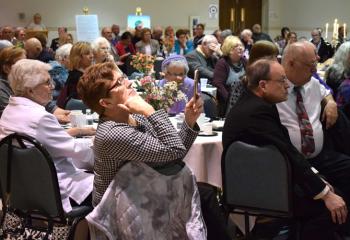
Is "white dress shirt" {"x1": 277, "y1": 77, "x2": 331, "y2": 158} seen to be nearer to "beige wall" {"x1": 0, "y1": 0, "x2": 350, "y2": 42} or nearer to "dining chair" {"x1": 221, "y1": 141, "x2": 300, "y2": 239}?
"dining chair" {"x1": 221, "y1": 141, "x2": 300, "y2": 239}

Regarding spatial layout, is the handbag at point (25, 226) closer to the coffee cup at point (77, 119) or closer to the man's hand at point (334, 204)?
the coffee cup at point (77, 119)

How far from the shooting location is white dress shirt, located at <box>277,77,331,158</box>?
10.3 feet

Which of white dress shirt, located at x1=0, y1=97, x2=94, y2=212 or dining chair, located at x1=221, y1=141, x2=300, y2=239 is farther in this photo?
white dress shirt, located at x1=0, y1=97, x2=94, y2=212

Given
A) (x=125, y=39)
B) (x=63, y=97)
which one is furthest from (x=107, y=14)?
(x=63, y=97)

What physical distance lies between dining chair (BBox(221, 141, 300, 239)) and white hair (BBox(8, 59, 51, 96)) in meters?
1.15

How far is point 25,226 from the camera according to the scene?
2.67 metres

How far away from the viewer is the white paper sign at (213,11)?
15.7m

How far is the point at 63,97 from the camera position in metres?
5.10

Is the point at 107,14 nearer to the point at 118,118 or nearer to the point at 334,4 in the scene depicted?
the point at 334,4

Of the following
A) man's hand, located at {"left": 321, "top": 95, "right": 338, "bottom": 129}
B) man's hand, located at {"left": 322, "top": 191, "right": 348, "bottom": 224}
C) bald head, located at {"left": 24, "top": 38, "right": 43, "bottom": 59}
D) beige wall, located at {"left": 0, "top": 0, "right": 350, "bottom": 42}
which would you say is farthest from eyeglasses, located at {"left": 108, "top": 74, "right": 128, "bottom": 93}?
beige wall, located at {"left": 0, "top": 0, "right": 350, "bottom": 42}

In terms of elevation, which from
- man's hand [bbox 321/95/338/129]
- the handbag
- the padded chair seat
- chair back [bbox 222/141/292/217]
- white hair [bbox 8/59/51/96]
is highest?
white hair [bbox 8/59/51/96]

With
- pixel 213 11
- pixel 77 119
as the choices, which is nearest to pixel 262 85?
pixel 77 119

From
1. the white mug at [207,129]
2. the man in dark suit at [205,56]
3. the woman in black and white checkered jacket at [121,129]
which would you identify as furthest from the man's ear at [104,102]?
the man in dark suit at [205,56]

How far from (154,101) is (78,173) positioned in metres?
0.76
